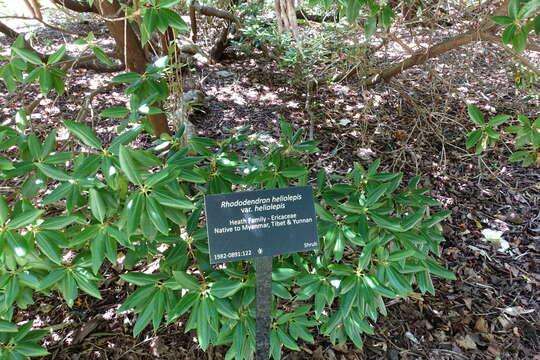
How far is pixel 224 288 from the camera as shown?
136 cm

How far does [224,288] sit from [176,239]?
0.27 metres

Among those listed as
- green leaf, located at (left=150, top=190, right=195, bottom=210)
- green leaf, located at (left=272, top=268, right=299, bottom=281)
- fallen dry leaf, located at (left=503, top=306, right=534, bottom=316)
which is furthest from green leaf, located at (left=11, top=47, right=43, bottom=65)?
fallen dry leaf, located at (left=503, top=306, right=534, bottom=316)

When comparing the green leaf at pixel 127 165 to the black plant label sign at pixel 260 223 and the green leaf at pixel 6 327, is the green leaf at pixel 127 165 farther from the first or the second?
the green leaf at pixel 6 327

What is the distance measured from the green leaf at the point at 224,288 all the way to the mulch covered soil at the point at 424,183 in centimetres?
81

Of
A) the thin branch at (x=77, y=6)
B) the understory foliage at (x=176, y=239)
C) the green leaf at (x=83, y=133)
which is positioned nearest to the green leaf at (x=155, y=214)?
the understory foliage at (x=176, y=239)

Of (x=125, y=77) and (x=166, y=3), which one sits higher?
(x=166, y=3)

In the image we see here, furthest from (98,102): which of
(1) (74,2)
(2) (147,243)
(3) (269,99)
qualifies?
(2) (147,243)

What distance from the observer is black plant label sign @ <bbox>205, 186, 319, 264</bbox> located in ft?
4.40

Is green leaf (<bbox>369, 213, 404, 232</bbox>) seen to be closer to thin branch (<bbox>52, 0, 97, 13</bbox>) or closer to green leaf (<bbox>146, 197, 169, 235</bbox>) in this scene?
green leaf (<bbox>146, 197, 169, 235</bbox>)

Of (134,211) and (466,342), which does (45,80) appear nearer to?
(134,211)

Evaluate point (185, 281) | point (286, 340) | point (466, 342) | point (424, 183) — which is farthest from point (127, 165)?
point (424, 183)

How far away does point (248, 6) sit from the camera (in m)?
3.88

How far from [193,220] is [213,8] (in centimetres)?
264

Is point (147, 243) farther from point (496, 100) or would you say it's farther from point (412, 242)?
point (496, 100)
